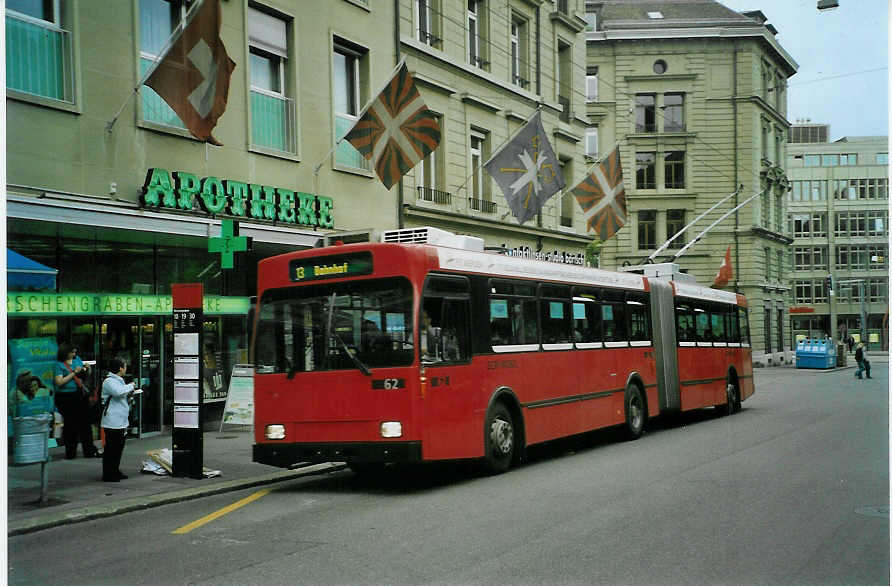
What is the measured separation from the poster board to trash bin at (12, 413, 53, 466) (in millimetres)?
6452

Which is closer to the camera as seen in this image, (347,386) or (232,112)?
(347,386)

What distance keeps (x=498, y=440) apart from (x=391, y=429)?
6.43 ft

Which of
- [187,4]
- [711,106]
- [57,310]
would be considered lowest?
[57,310]

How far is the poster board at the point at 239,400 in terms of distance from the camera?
16609 millimetres

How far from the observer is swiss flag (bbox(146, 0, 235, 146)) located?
1385 cm

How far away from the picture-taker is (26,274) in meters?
12.0

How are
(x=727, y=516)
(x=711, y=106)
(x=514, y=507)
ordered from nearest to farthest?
1. (x=727, y=516)
2. (x=514, y=507)
3. (x=711, y=106)

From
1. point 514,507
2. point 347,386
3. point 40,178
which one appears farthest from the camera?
point 40,178

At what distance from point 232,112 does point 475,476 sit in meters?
9.10

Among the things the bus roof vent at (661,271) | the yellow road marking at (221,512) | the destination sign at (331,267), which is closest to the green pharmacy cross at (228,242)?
the destination sign at (331,267)

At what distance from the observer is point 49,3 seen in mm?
14117

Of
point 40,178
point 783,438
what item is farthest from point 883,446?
point 40,178

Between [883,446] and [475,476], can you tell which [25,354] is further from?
→ [883,446]

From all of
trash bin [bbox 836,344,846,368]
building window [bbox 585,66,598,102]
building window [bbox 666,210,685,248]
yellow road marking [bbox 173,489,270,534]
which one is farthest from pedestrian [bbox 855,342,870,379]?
yellow road marking [bbox 173,489,270,534]
